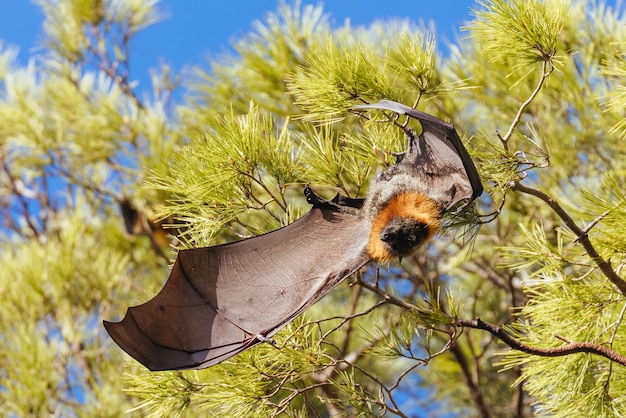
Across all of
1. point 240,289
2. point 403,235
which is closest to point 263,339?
point 240,289

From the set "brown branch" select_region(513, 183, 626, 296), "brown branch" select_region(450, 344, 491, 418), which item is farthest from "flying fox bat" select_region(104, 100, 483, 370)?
"brown branch" select_region(450, 344, 491, 418)

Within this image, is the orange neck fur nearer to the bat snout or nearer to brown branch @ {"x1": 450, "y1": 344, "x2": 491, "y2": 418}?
the bat snout

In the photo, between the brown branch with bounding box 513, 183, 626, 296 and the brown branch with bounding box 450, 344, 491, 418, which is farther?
the brown branch with bounding box 450, 344, 491, 418

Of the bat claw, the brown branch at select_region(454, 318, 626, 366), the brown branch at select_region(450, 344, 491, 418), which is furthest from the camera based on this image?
the brown branch at select_region(450, 344, 491, 418)

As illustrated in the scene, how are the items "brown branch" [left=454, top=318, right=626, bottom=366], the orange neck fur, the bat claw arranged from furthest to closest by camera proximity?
the orange neck fur, the bat claw, "brown branch" [left=454, top=318, right=626, bottom=366]

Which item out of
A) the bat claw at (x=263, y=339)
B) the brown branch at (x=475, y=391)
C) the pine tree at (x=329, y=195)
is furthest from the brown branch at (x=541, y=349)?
the brown branch at (x=475, y=391)

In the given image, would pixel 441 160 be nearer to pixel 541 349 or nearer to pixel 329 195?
pixel 541 349

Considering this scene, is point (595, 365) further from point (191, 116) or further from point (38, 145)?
point (38, 145)
